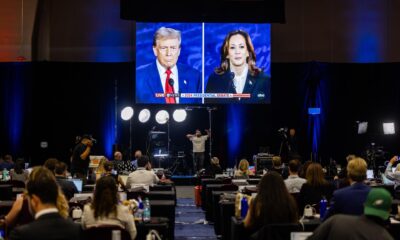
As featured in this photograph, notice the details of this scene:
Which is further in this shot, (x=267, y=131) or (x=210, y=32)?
(x=267, y=131)

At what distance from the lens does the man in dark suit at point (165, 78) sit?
1883 centimetres

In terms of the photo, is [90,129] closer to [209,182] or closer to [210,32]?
[210,32]

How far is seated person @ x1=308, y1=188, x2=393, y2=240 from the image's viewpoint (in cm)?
375


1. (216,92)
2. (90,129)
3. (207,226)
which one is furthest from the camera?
(90,129)

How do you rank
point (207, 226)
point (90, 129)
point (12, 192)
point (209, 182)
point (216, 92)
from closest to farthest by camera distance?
point (12, 192) < point (207, 226) < point (209, 182) < point (216, 92) < point (90, 129)

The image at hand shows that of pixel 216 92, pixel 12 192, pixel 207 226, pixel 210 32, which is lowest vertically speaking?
pixel 207 226

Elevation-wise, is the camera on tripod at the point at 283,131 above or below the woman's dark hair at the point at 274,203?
above

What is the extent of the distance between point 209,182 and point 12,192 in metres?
4.53

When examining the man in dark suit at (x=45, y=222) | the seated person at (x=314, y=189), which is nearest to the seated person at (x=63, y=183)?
the seated person at (x=314, y=189)

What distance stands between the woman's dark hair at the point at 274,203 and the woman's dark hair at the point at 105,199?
1.28 meters

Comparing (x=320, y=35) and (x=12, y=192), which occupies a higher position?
(x=320, y=35)

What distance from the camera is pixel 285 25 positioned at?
2152 centimetres

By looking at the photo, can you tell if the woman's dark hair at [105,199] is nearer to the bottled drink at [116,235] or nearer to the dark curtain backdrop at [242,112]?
the bottled drink at [116,235]

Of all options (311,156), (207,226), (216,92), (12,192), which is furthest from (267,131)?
(12,192)
